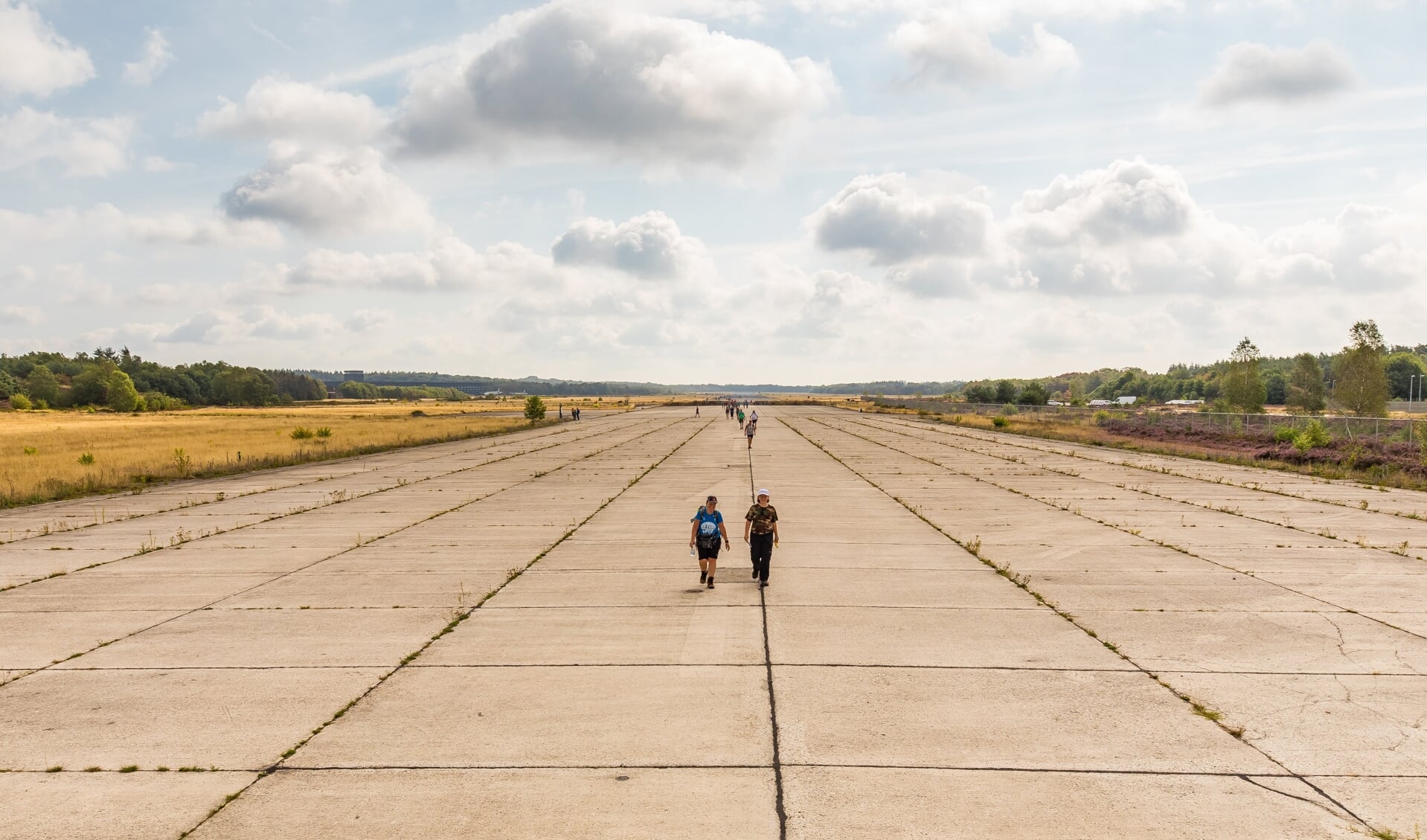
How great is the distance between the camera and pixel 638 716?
718 cm

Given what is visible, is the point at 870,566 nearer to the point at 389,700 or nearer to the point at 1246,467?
the point at 389,700

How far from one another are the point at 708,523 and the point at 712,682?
4.03m

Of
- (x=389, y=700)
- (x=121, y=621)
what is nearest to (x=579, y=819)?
(x=389, y=700)

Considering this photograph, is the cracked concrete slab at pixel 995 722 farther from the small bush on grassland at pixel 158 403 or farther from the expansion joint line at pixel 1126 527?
the small bush on grassland at pixel 158 403

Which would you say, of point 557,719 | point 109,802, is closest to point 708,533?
point 557,719

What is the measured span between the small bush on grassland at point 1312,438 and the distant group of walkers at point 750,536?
33.5 meters

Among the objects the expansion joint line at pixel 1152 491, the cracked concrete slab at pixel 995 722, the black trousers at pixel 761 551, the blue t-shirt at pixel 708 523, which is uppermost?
the blue t-shirt at pixel 708 523

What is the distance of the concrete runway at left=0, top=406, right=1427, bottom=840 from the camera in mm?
5660

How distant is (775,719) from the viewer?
23.3 ft

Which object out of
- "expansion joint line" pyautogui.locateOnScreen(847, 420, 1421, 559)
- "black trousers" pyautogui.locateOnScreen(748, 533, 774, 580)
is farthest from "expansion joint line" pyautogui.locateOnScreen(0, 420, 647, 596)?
"expansion joint line" pyautogui.locateOnScreen(847, 420, 1421, 559)

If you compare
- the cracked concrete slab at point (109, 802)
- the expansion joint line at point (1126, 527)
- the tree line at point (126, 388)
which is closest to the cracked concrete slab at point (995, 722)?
the cracked concrete slab at point (109, 802)

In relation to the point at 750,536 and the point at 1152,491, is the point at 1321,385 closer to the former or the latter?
the point at 1152,491

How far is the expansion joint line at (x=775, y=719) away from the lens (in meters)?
5.40

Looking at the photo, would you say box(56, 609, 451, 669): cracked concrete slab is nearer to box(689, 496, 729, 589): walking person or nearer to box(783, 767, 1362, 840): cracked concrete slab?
box(689, 496, 729, 589): walking person
